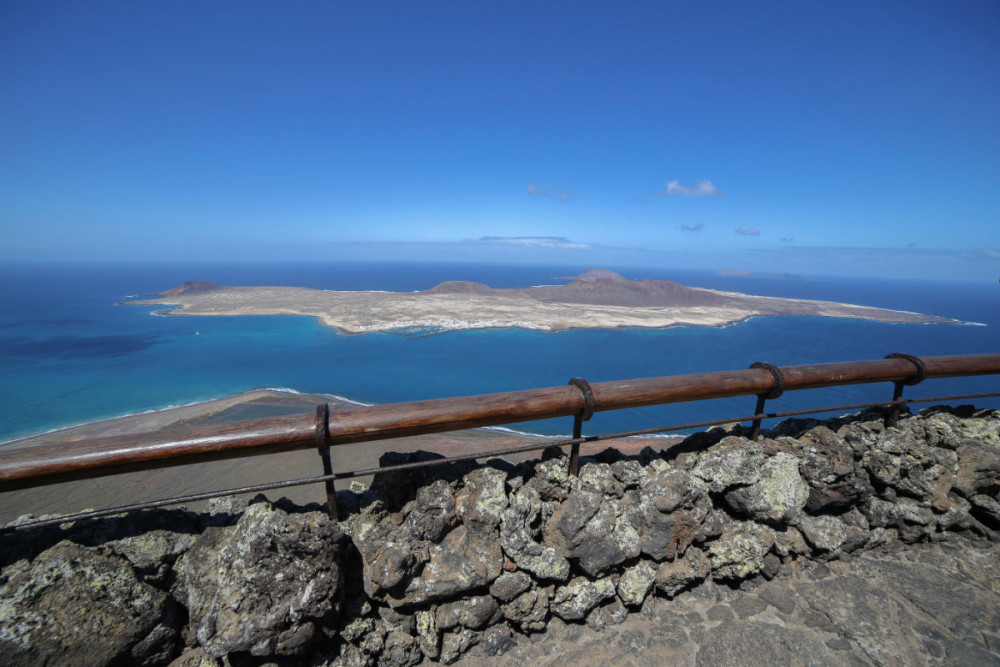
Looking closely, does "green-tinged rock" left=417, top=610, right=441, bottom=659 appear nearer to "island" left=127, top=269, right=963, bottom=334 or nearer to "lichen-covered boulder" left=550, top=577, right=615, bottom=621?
"lichen-covered boulder" left=550, top=577, right=615, bottom=621

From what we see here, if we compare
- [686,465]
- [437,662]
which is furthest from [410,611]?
[686,465]

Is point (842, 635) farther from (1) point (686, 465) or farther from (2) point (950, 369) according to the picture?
(2) point (950, 369)

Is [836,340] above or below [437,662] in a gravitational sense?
below

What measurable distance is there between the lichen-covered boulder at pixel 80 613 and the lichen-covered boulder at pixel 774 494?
324 centimetres

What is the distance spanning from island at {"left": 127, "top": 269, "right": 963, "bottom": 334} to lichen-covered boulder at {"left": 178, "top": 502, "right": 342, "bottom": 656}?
4238cm

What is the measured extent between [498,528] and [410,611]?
626mm

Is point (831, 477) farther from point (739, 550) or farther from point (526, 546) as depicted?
point (526, 546)

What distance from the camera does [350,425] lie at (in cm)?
195

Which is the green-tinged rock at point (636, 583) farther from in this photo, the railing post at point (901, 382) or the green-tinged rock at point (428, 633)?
the railing post at point (901, 382)

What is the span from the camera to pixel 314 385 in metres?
26.9

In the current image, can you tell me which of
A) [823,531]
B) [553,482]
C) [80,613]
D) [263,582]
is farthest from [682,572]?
[80,613]

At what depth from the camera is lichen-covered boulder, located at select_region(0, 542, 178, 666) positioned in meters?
1.58

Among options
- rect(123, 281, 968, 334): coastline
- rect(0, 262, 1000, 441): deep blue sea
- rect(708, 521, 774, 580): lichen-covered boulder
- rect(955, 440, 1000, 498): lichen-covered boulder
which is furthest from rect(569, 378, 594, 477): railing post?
rect(123, 281, 968, 334): coastline

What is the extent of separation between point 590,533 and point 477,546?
656mm
